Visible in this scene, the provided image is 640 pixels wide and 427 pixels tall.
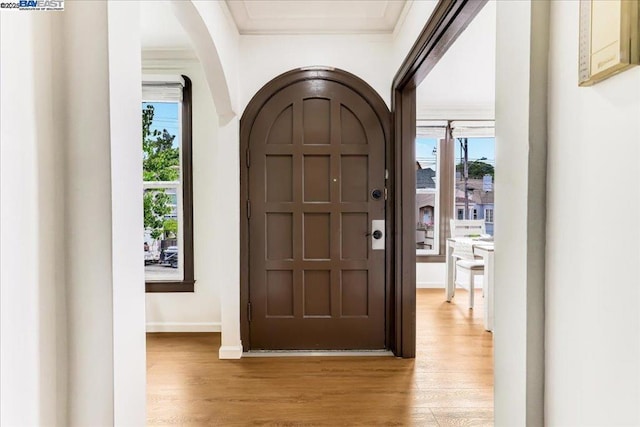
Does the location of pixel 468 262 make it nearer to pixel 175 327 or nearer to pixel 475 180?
pixel 475 180

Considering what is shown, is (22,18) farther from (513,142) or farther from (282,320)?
(282,320)

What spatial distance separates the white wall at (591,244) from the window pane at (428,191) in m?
4.20

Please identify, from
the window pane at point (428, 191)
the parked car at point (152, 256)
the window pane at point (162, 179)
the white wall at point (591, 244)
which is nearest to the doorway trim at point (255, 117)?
the window pane at point (162, 179)

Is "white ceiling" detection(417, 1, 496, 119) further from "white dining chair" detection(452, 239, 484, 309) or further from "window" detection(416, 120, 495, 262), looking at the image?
"white dining chair" detection(452, 239, 484, 309)

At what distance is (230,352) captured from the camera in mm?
2701

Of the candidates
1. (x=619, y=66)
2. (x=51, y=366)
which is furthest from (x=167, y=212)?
(x=619, y=66)

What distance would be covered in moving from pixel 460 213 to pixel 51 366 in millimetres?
5041

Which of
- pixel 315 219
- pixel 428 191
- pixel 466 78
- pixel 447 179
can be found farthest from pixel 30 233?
pixel 447 179

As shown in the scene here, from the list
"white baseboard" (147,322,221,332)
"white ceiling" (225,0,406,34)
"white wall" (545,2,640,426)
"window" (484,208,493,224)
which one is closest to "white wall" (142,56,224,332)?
"white baseboard" (147,322,221,332)

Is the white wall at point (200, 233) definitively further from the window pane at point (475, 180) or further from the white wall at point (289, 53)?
the window pane at point (475, 180)

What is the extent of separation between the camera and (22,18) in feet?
2.56

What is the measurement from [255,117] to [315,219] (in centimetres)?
94

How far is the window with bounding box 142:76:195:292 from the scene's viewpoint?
3.21 meters

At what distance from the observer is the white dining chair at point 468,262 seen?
378 cm
